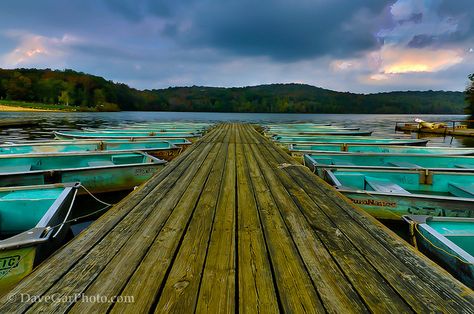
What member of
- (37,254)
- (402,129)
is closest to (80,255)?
(37,254)

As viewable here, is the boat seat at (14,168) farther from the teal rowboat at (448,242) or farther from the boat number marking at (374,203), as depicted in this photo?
the teal rowboat at (448,242)

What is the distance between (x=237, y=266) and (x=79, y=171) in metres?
5.49

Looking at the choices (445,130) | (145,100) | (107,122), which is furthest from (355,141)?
(145,100)

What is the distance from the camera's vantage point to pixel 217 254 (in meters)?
2.18

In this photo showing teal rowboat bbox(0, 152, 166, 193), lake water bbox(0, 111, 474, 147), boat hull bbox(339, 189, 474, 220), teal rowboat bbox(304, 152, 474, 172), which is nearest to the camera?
boat hull bbox(339, 189, 474, 220)

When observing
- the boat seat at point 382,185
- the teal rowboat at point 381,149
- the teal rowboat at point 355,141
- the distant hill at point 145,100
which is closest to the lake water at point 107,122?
the teal rowboat at point 355,141

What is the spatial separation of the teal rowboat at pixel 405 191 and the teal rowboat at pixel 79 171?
483cm

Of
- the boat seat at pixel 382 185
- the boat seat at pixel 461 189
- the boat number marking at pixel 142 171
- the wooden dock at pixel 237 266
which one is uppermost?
the wooden dock at pixel 237 266

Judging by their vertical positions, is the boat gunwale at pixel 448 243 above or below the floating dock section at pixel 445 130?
below

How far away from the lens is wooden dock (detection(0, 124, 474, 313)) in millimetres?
1612

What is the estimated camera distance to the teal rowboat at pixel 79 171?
18.1ft

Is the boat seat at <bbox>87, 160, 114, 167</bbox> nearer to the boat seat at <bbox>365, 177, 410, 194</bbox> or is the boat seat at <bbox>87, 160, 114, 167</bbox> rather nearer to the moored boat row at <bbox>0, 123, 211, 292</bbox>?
the moored boat row at <bbox>0, 123, 211, 292</bbox>

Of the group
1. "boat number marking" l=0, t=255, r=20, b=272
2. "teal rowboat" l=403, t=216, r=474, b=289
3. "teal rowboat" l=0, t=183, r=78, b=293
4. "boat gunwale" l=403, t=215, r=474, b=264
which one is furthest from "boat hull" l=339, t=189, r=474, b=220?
"boat number marking" l=0, t=255, r=20, b=272

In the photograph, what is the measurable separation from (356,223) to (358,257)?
2.52ft
